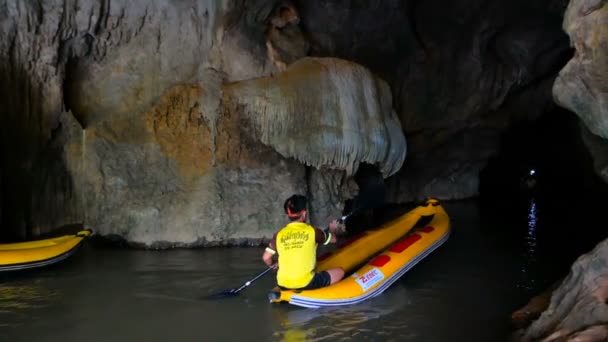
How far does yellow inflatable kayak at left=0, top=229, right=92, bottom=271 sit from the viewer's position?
6.14 meters

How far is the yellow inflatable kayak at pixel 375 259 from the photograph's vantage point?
512cm

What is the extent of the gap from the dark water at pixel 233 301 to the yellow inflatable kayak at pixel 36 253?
15 cm

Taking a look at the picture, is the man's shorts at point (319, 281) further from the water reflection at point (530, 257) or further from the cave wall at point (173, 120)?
the cave wall at point (173, 120)

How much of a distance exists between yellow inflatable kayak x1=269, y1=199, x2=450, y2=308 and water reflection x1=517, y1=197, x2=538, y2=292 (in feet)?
3.66

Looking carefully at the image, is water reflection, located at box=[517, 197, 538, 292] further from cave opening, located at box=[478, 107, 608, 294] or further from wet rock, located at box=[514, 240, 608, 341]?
wet rock, located at box=[514, 240, 608, 341]

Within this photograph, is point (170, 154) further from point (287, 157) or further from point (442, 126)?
point (442, 126)

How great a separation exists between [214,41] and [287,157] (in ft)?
6.73

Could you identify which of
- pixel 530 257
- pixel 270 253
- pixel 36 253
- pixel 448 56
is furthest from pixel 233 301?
pixel 448 56

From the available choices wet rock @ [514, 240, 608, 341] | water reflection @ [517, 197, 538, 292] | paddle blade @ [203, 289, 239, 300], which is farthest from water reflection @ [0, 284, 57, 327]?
water reflection @ [517, 197, 538, 292]

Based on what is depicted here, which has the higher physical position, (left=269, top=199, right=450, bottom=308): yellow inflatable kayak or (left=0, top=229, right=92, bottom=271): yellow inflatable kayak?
(left=0, top=229, right=92, bottom=271): yellow inflatable kayak

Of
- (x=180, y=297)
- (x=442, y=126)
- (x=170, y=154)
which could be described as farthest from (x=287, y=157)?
(x=442, y=126)

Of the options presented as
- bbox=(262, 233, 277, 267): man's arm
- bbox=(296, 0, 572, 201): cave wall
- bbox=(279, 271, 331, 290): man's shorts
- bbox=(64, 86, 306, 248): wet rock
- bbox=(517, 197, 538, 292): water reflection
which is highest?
bbox=(296, 0, 572, 201): cave wall

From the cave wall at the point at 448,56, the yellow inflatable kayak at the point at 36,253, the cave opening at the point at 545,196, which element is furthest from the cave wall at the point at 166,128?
the cave opening at the point at 545,196

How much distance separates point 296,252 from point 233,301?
88cm
